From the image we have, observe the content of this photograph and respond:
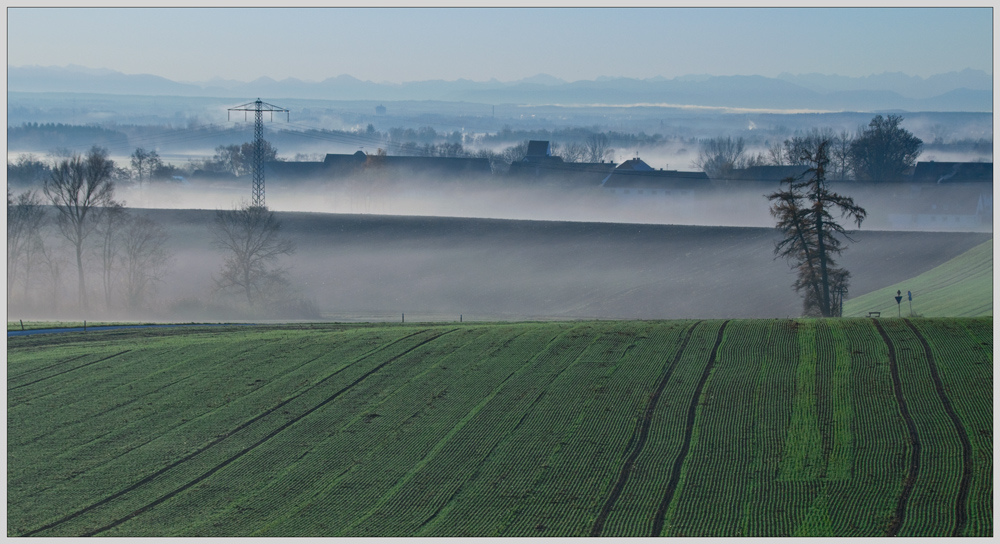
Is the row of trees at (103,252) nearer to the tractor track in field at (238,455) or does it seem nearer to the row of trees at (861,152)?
the tractor track in field at (238,455)

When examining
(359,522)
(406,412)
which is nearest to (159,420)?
(406,412)

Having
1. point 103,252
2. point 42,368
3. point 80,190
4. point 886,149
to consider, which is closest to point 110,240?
point 103,252

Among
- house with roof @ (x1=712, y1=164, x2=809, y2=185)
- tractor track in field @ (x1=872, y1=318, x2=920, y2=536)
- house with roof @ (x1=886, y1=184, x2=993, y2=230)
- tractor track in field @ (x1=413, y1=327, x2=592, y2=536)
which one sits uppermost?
house with roof @ (x1=712, y1=164, x2=809, y2=185)

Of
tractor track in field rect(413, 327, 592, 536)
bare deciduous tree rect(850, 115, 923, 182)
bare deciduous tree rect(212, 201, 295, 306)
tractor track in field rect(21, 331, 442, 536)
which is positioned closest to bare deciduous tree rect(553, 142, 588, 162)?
bare deciduous tree rect(850, 115, 923, 182)

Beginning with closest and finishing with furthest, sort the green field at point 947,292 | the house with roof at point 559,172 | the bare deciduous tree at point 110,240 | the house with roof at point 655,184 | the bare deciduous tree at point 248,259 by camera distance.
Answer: the green field at point 947,292 → the bare deciduous tree at point 248,259 → the bare deciduous tree at point 110,240 → the house with roof at point 655,184 → the house with roof at point 559,172

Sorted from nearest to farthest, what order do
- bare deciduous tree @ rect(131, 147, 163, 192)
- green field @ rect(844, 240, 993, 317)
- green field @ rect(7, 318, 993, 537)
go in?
green field @ rect(7, 318, 993, 537) < green field @ rect(844, 240, 993, 317) < bare deciduous tree @ rect(131, 147, 163, 192)

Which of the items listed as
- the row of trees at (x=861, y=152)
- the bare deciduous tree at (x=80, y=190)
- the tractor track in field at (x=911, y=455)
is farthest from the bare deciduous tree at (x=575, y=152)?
the tractor track in field at (x=911, y=455)

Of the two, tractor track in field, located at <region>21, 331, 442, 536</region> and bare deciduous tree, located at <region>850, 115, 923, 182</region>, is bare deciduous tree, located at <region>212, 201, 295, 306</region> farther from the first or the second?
bare deciduous tree, located at <region>850, 115, 923, 182</region>
